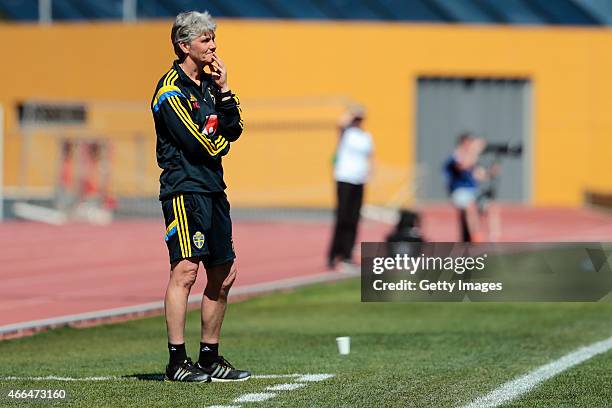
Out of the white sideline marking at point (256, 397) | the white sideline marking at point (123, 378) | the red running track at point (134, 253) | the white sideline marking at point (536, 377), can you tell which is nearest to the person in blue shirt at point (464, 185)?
the red running track at point (134, 253)

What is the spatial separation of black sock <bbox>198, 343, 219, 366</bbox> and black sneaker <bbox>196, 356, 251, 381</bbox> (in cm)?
2

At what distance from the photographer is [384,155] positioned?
3844 cm

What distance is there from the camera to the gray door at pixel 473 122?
3869 centimetres

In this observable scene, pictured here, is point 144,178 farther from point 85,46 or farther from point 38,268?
point 38,268

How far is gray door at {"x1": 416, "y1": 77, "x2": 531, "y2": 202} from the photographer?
38.7 meters

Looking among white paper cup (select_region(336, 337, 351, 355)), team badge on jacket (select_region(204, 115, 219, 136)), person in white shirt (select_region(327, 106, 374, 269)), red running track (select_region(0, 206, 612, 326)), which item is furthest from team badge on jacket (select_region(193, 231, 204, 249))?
person in white shirt (select_region(327, 106, 374, 269))

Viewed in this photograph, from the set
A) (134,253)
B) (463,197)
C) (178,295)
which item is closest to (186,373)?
(178,295)

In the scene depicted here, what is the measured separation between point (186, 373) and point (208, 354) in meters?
0.25

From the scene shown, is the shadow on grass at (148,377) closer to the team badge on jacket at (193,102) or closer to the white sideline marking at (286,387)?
the white sideline marking at (286,387)

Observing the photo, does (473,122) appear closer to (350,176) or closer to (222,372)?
(350,176)

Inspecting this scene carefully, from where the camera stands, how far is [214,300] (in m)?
8.82

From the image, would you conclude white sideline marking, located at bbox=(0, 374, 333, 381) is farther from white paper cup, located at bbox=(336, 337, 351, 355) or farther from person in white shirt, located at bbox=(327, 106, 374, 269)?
person in white shirt, located at bbox=(327, 106, 374, 269)

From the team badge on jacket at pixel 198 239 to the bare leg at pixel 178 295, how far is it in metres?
0.10

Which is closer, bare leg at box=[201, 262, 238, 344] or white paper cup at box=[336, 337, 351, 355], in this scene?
bare leg at box=[201, 262, 238, 344]
